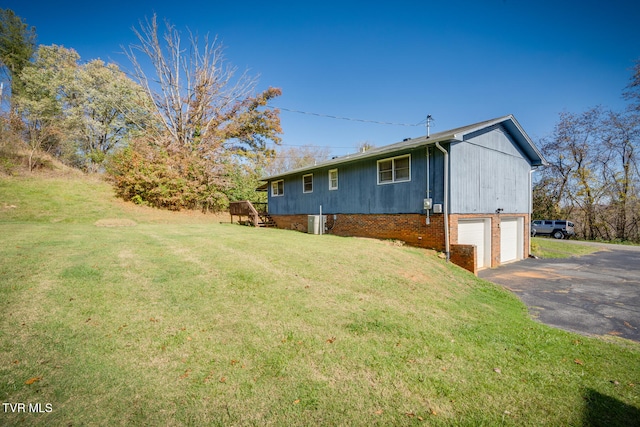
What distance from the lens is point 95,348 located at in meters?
3.20

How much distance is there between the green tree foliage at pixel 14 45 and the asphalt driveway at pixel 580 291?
3812 centimetres

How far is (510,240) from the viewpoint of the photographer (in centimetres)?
1376

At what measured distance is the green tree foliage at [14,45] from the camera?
2447 cm

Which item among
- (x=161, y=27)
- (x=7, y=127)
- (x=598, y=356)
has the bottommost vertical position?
(x=598, y=356)

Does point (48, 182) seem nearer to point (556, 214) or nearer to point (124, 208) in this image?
point (124, 208)

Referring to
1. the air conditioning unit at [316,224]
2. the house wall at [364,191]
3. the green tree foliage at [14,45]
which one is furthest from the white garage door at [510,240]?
the green tree foliage at [14,45]

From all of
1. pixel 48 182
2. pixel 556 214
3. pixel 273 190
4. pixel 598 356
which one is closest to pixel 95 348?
pixel 598 356

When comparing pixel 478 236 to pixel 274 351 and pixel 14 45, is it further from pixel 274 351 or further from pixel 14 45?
pixel 14 45

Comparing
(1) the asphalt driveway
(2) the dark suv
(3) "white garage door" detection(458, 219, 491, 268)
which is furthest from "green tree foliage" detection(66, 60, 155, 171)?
(2) the dark suv

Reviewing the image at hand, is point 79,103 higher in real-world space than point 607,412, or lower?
higher

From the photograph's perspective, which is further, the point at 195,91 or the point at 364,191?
the point at 195,91

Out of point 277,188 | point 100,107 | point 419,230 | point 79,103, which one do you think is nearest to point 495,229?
point 419,230

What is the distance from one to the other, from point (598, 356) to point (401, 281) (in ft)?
10.9

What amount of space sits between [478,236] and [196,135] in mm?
22733
